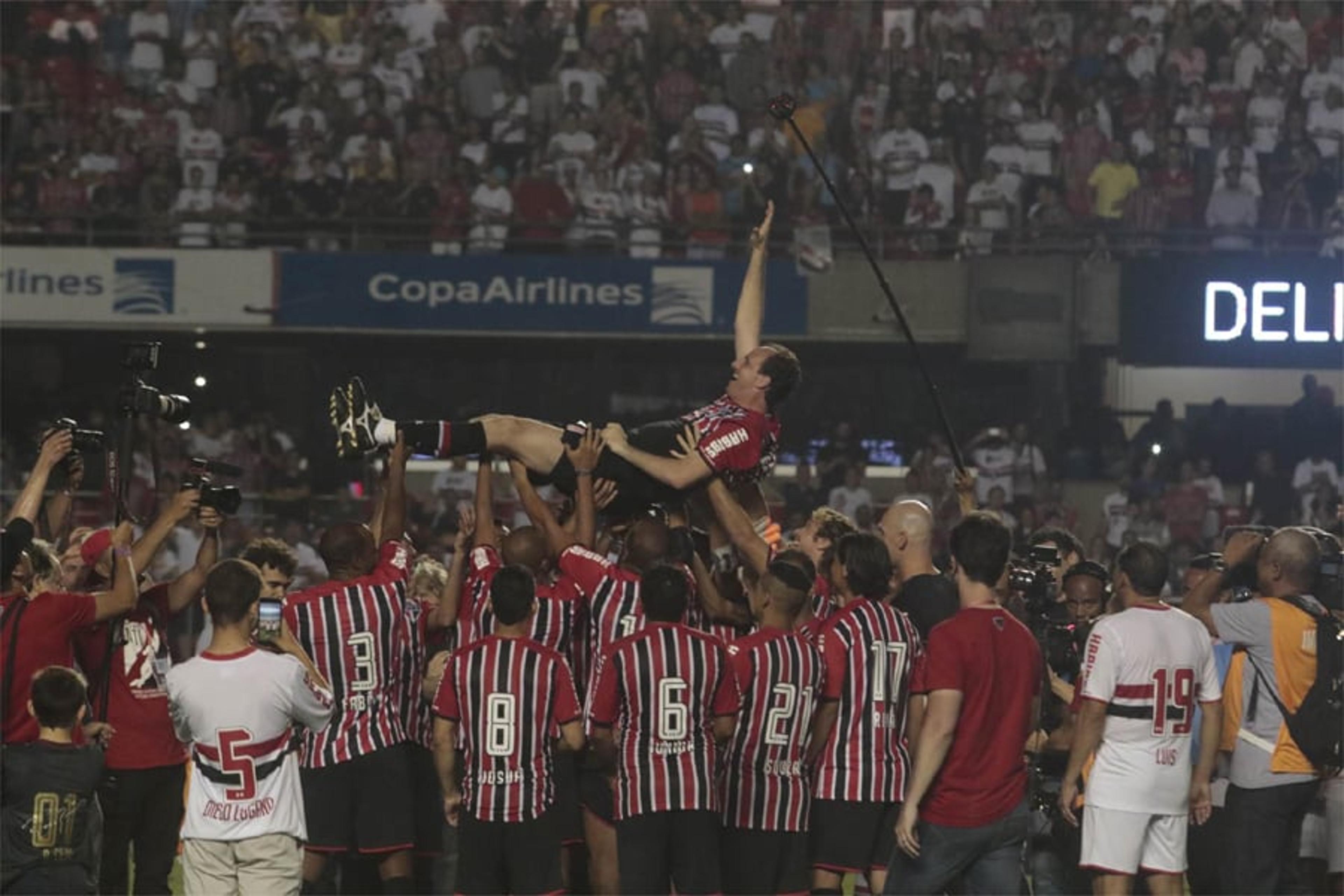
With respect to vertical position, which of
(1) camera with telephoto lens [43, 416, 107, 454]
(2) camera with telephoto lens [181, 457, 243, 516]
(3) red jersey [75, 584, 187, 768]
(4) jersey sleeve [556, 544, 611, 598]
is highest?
(1) camera with telephoto lens [43, 416, 107, 454]

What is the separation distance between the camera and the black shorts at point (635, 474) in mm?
8531

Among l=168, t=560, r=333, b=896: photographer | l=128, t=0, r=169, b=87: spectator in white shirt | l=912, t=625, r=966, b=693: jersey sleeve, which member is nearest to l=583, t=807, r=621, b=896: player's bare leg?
l=168, t=560, r=333, b=896: photographer

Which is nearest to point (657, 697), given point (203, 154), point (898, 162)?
point (898, 162)

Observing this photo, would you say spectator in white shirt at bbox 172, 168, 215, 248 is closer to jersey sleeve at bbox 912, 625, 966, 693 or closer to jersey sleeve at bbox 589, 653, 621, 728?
jersey sleeve at bbox 589, 653, 621, 728

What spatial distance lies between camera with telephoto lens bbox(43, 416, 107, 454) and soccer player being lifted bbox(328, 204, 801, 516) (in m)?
1.34

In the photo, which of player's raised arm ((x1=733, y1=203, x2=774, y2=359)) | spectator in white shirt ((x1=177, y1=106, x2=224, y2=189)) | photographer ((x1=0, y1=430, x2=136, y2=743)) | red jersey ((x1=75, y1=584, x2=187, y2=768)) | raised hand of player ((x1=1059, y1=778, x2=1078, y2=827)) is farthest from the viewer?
spectator in white shirt ((x1=177, y1=106, x2=224, y2=189))

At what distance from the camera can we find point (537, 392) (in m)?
21.8

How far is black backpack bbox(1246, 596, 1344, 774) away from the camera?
7836 mm

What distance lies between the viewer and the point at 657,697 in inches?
296

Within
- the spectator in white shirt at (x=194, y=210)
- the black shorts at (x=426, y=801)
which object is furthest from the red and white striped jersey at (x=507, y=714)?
the spectator in white shirt at (x=194, y=210)

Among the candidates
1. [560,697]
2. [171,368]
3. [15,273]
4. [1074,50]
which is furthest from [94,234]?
[560,697]

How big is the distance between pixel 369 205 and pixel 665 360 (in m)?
3.64

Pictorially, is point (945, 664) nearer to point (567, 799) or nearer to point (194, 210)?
point (567, 799)

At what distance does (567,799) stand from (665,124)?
13.5m
